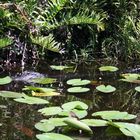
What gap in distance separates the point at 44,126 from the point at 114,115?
1.60ft

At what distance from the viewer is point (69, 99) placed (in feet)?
9.95

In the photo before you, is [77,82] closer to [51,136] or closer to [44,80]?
[44,80]

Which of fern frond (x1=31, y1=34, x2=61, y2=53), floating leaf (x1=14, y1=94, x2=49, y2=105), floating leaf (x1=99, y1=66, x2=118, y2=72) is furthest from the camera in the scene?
fern frond (x1=31, y1=34, x2=61, y2=53)

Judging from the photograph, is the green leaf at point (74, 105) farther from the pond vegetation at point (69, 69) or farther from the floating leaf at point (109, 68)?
the floating leaf at point (109, 68)

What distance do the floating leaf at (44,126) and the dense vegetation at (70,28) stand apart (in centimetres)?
144

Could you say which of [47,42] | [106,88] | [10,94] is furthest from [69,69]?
[10,94]

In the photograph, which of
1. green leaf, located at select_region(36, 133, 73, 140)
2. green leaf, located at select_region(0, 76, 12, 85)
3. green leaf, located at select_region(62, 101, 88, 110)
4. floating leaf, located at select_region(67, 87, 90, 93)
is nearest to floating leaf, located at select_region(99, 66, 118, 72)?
floating leaf, located at select_region(67, 87, 90, 93)

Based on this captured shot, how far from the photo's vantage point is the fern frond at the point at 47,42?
13.0 ft

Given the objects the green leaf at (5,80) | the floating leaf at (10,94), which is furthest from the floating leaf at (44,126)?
the green leaf at (5,80)

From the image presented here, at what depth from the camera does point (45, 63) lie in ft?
13.5

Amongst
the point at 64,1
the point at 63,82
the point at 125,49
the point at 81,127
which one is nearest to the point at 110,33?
the point at 125,49

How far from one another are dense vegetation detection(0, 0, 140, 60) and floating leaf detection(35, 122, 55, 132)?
1.44m

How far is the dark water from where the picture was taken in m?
2.42

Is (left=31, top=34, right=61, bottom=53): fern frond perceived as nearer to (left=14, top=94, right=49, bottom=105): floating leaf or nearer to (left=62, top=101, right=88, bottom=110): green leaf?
(left=14, top=94, right=49, bottom=105): floating leaf
